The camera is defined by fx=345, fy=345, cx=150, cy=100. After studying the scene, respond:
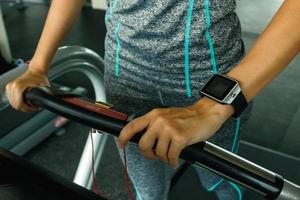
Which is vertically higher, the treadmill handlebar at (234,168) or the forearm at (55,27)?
the forearm at (55,27)

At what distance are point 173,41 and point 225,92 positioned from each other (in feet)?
0.84

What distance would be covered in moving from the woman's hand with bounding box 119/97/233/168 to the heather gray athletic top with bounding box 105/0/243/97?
0.27 m

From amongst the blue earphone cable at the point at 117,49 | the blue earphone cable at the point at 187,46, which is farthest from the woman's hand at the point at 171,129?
the blue earphone cable at the point at 117,49

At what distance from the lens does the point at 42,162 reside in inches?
76.2

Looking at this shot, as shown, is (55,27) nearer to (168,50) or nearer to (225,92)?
(168,50)

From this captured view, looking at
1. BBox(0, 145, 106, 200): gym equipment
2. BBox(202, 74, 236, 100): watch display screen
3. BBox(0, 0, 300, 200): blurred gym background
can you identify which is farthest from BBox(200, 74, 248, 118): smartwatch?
BBox(0, 0, 300, 200): blurred gym background

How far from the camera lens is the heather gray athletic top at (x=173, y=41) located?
0.75m

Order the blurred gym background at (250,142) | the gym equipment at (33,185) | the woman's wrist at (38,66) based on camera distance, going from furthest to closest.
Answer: the blurred gym background at (250,142), the woman's wrist at (38,66), the gym equipment at (33,185)

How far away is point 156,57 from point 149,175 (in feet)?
1.43

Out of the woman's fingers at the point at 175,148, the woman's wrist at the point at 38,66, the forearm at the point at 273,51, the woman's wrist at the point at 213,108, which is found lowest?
the woman's wrist at the point at 38,66

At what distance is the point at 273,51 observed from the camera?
0.59 metres

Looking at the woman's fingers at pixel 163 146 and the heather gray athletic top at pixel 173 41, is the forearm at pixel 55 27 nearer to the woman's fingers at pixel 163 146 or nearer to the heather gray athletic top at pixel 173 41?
the heather gray athletic top at pixel 173 41

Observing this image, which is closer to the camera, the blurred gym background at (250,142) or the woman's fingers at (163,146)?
the woman's fingers at (163,146)

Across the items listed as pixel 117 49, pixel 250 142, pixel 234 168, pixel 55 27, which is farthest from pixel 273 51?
pixel 250 142
